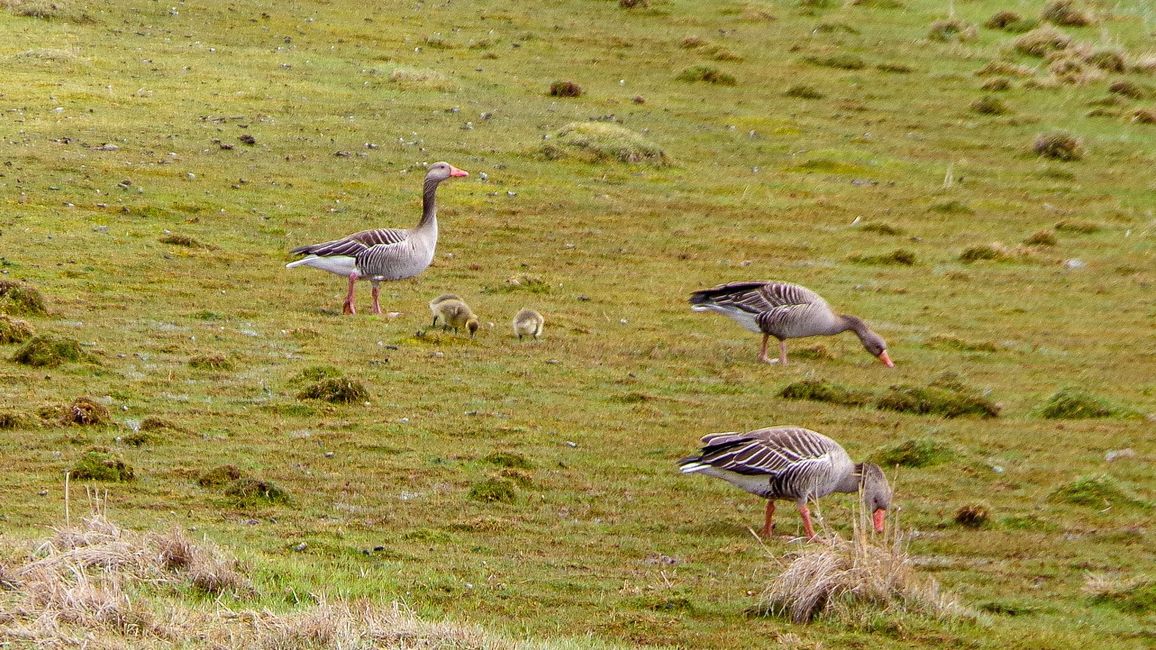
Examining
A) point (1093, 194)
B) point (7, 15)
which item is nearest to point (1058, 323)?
point (1093, 194)

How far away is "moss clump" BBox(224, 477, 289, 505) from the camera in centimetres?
1415

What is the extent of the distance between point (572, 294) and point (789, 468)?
1294 centimetres

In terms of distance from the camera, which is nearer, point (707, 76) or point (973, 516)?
point (973, 516)

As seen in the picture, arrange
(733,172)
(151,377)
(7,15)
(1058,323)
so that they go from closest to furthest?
(151,377) → (1058,323) → (733,172) → (7,15)

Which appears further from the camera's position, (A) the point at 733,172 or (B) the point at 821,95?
(B) the point at 821,95

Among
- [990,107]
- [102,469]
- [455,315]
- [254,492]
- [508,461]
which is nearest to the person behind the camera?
[254,492]

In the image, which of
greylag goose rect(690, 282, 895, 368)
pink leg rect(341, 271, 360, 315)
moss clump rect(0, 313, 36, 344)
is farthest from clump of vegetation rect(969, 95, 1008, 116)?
moss clump rect(0, 313, 36, 344)

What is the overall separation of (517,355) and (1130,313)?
1231cm

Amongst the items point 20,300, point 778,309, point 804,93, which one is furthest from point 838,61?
point 20,300

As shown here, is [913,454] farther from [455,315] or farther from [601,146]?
[601,146]

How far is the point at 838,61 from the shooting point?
167 feet

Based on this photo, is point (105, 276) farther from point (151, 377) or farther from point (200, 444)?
point (200, 444)

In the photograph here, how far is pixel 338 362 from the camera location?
20203 millimetres

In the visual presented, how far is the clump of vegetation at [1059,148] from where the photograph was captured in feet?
135
